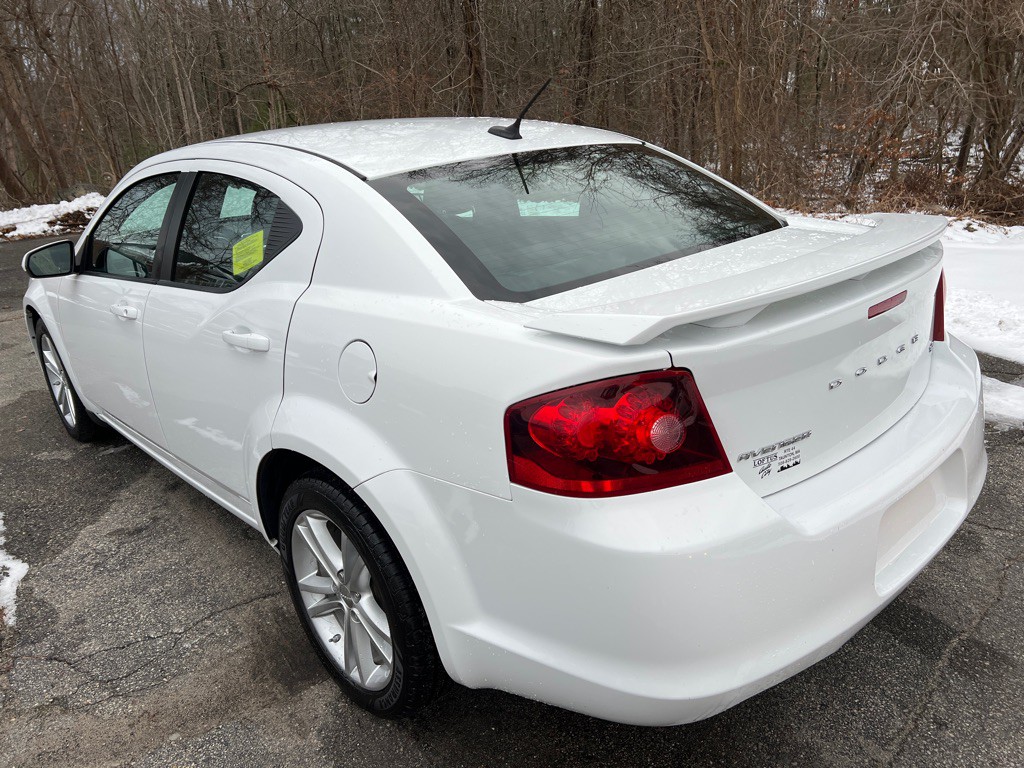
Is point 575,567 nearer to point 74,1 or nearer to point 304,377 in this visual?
point 304,377

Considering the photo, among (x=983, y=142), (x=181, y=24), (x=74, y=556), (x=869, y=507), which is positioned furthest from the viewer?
(x=181, y=24)

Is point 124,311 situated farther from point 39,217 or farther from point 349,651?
point 39,217

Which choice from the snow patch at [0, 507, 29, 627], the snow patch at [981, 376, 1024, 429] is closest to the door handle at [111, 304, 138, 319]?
the snow patch at [0, 507, 29, 627]

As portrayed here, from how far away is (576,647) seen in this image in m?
1.62

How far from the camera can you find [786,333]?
5.43ft

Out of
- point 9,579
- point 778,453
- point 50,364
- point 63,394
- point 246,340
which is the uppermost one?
point 246,340

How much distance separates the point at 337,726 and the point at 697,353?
1.51 m

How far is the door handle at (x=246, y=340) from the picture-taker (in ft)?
7.48

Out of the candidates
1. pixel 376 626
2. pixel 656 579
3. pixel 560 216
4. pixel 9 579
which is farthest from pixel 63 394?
pixel 656 579

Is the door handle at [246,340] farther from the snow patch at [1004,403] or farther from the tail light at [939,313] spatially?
the snow patch at [1004,403]

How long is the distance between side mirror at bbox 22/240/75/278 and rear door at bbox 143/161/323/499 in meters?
0.94

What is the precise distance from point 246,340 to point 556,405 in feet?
3.86

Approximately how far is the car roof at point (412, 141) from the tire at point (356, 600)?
973 mm

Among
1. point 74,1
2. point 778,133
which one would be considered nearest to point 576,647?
point 778,133
